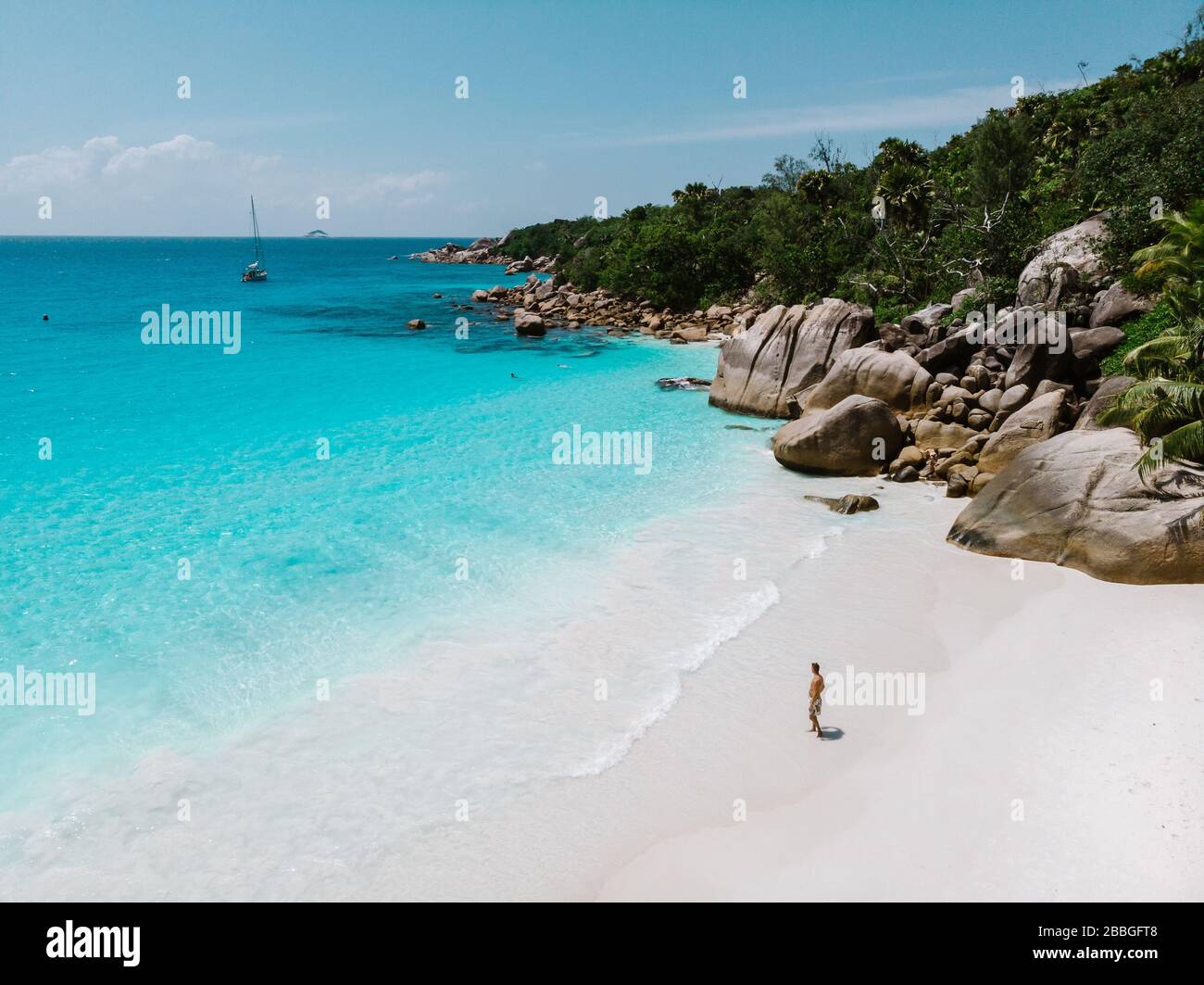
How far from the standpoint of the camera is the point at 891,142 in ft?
192

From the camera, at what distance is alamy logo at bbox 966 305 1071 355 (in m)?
23.9

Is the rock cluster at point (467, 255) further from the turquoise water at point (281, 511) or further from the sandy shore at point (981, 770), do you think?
the sandy shore at point (981, 770)

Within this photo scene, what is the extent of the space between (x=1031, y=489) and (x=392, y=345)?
45787 mm

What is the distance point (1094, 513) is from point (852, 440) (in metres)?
8.59

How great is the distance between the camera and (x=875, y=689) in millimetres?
12602

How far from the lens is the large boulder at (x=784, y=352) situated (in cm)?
3072

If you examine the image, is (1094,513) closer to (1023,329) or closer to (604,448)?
(1023,329)

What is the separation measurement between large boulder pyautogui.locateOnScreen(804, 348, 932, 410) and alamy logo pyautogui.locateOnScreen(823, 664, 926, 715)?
15356mm

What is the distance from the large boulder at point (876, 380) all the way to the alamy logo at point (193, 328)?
41298 millimetres

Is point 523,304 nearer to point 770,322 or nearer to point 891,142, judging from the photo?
point 891,142

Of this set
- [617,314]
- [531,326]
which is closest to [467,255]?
[617,314]

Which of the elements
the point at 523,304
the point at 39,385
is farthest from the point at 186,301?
the point at 39,385

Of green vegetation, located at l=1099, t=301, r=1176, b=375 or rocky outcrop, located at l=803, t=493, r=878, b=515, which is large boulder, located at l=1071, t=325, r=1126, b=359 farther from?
rocky outcrop, located at l=803, t=493, r=878, b=515

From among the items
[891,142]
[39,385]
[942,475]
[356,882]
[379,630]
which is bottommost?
[356,882]
